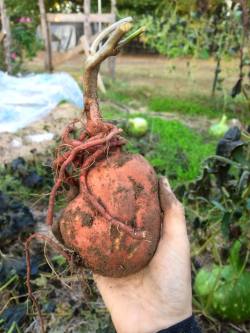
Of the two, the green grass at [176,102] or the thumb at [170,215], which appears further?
the green grass at [176,102]

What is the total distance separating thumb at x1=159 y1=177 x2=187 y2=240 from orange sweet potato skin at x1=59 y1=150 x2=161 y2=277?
0.06 metres

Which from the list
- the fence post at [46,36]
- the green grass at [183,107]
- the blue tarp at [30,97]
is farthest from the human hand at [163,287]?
the fence post at [46,36]

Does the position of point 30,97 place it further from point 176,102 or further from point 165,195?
point 165,195

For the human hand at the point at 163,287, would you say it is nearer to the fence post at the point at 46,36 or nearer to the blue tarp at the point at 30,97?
the blue tarp at the point at 30,97

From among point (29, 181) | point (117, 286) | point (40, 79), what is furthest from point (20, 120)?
point (117, 286)

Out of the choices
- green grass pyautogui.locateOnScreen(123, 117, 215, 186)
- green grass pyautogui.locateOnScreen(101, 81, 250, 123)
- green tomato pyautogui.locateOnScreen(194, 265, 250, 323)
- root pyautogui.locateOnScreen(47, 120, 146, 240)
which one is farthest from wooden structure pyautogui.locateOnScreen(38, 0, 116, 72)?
root pyautogui.locateOnScreen(47, 120, 146, 240)

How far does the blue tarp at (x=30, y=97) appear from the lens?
6.08 metres

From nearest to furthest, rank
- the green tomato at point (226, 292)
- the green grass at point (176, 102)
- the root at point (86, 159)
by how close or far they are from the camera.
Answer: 1. the root at point (86, 159)
2. the green tomato at point (226, 292)
3. the green grass at point (176, 102)

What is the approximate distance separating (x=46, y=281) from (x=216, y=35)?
5.49m

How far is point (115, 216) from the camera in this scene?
4.66 ft

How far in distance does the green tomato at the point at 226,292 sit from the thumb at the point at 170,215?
0.84 metres

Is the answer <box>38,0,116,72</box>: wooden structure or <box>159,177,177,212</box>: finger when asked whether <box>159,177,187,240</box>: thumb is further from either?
<box>38,0,116,72</box>: wooden structure

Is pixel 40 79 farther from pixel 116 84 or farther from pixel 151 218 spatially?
pixel 151 218

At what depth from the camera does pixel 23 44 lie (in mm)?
10438
